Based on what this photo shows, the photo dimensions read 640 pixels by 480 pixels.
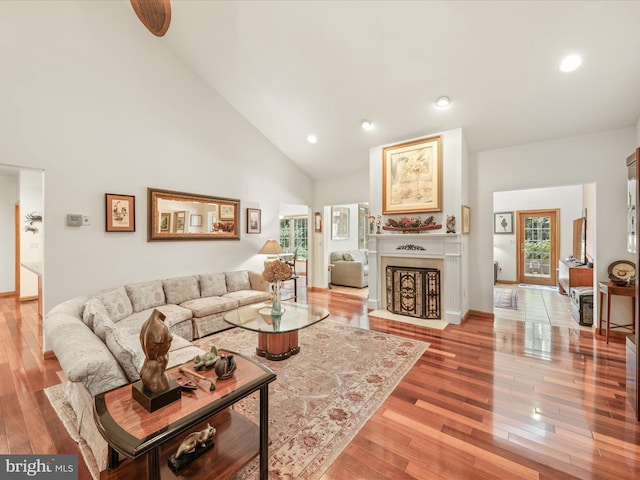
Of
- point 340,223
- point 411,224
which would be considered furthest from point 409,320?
point 340,223

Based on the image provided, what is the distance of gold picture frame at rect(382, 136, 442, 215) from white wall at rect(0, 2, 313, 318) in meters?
2.90

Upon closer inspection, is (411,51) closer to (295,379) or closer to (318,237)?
(295,379)

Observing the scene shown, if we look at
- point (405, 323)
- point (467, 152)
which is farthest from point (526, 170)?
A: point (405, 323)

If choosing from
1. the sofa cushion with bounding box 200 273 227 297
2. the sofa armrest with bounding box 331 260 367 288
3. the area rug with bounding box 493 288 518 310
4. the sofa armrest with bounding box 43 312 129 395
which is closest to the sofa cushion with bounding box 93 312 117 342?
the sofa armrest with bounding box 43 312 129 395

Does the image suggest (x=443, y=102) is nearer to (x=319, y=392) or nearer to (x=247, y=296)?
(x=319, y=392)

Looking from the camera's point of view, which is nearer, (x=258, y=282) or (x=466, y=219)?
(x=466, y=219)

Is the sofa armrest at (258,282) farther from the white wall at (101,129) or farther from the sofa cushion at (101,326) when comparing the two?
the sofa cushion at (101,326)

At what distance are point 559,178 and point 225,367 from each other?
5030 mm

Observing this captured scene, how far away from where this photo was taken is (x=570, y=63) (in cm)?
295

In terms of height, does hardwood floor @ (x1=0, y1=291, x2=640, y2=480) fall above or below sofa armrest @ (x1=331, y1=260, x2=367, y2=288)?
below

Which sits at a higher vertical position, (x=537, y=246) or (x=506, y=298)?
(x=537, y=246)

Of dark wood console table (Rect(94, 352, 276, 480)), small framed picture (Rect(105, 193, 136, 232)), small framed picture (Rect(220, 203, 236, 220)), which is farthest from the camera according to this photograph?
small framed picture (Rect(220, 203, 236, 220))

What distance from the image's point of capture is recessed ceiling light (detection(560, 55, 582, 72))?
2893 mm

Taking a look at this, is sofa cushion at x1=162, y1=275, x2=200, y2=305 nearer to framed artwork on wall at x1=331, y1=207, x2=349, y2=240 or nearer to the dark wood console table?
the dark wood console table
